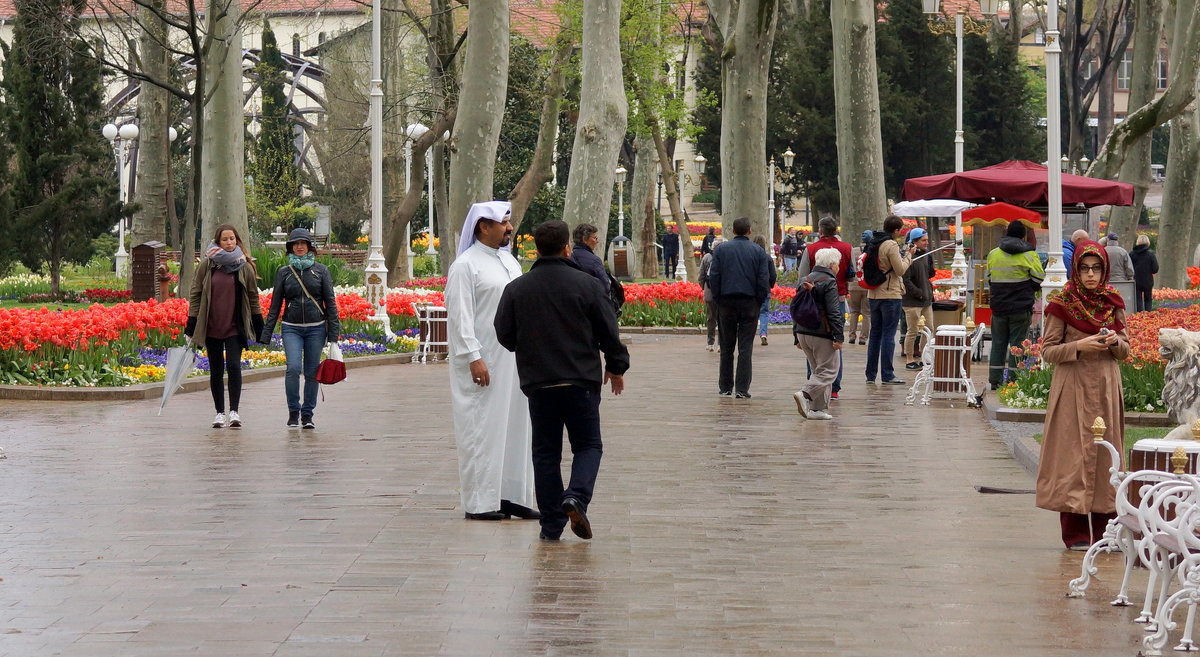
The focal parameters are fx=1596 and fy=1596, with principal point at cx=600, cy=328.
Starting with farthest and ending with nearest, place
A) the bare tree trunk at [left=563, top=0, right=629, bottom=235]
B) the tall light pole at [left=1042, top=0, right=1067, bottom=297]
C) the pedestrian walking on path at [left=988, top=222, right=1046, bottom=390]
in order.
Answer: the bare tree trunk at [left=563, top=0, right=629, bottom=235]
the pedestrian walking on path at [left=988, top=222, right=1046, bottom=390]
the tall light pole at [left=1042, top=0, right=1067, bottom=297]

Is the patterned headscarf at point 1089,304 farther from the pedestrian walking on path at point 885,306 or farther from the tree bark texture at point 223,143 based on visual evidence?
the tree bark texture at point 223,143

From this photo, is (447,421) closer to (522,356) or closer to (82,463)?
(82,463)

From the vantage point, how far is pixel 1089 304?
26.5 feet

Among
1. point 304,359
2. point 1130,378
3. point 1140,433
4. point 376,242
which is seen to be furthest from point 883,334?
point 376,242

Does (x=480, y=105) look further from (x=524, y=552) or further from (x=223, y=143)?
(x=524, y=552)

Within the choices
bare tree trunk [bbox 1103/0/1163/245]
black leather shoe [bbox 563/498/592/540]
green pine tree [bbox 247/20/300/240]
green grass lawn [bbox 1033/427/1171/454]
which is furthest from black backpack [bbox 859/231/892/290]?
green pine tree [bbox 247/20/300/240]

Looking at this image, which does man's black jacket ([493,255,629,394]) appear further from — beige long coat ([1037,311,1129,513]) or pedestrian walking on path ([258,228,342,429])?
pedestrian walking on path ([258,228,342,429])

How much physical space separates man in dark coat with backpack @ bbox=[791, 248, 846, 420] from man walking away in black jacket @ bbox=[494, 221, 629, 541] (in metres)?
6.17

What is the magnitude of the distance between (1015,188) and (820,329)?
7997 mm

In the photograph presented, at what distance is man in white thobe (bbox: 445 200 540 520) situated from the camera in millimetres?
8820

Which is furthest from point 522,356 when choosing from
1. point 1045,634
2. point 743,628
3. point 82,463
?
point 82,463

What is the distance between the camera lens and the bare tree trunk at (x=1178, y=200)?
35.1 metres

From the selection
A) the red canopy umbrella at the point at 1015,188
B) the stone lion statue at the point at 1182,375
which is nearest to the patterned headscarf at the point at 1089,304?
the stone lion statue at the point at 1182,375

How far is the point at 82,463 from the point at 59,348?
5.64 meters
